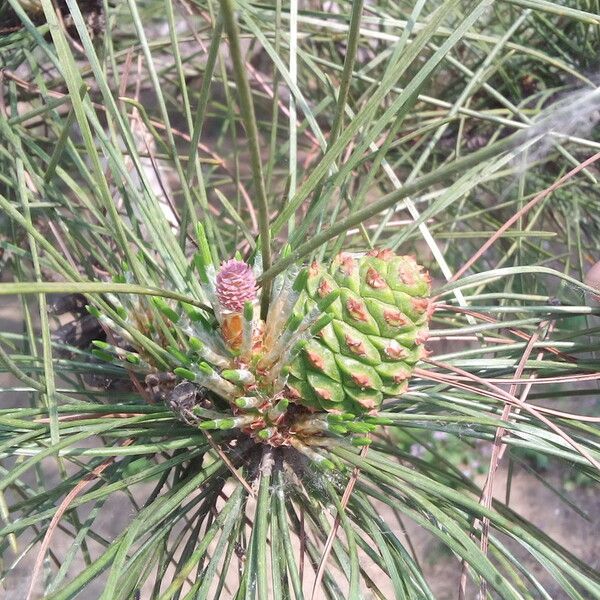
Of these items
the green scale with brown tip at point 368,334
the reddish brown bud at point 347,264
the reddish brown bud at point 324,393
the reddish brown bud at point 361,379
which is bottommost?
the reddish brown bud at point 324,393

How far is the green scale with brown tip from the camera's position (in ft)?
0.92

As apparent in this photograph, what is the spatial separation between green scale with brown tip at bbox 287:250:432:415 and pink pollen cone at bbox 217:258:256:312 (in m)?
0.03

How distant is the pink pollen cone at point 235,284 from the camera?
0.27 meters

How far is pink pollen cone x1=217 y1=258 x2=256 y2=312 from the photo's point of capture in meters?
0.27

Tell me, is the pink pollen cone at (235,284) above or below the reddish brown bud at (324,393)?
above

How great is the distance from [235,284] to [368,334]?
0.06 metres

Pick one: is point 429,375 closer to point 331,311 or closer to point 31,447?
point 331,311

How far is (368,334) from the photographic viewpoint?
0.28 metres

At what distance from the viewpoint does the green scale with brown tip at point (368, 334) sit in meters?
0.28

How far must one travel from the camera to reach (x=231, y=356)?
0.99 feet

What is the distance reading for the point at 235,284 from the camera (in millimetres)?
274

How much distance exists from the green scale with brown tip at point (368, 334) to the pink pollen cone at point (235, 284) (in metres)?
0.03

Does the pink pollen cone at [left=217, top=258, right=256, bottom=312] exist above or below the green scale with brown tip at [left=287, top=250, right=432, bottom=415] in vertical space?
above

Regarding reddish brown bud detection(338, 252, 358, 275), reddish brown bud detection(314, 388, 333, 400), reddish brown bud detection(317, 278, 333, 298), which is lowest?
reddish brown bud detection(314, 388, 333, 400)
